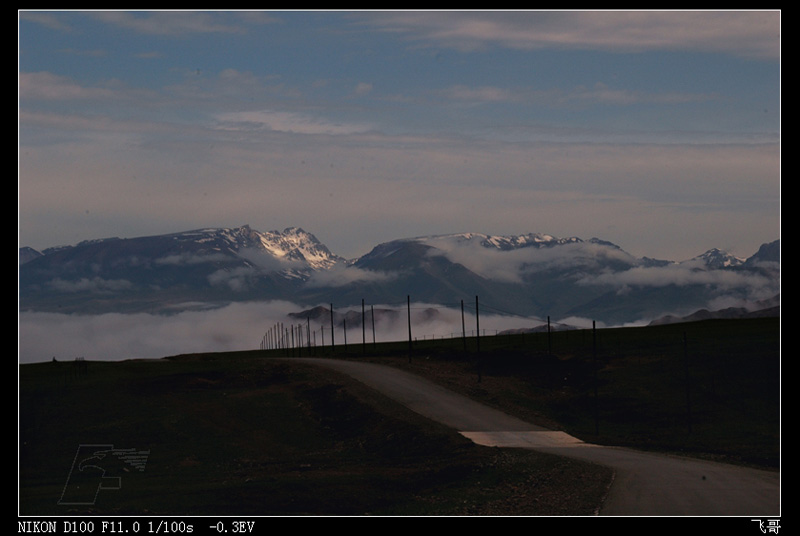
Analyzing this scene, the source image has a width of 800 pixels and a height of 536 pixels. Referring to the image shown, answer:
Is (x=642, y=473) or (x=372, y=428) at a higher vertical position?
(x=642, y=473)

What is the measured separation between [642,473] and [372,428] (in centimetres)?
2853

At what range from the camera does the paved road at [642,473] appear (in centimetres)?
4172

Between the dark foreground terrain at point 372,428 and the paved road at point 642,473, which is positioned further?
the dark foreground terrain at point 372,428

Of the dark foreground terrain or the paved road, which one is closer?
the paved road

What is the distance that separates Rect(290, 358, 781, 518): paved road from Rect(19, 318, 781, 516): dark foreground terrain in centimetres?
204

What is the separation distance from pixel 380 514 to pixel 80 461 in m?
32.2

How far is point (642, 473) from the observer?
167 feet

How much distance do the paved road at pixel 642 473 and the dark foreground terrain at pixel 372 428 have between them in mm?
2040

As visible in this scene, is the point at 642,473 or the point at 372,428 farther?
the point at 372,428

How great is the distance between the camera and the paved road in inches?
1642

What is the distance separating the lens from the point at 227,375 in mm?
108625
